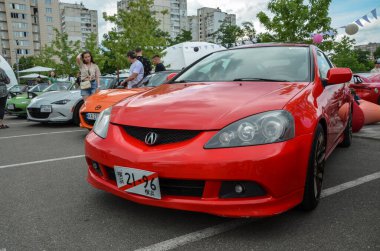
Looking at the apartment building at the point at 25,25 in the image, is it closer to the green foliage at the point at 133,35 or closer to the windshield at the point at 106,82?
the green foliage at the point at 133,35

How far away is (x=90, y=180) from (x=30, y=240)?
1.95 ft

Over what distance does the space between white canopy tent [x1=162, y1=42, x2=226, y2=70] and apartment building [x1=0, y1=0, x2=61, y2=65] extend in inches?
2784

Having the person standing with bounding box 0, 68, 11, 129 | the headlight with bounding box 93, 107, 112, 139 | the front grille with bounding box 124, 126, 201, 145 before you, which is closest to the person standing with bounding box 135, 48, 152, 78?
the person standing with bounding box 0, 68, 11, 129

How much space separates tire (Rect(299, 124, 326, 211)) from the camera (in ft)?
7.54

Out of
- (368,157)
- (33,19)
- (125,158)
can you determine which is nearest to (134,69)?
(368,157)

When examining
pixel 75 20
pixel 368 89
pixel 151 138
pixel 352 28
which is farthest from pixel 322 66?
pixel 75 20

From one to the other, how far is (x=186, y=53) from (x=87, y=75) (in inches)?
376

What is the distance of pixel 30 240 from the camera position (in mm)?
2182

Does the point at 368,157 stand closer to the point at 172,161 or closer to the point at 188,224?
the point at 188,224

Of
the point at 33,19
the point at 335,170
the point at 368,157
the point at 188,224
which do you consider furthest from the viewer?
the point at 33,19

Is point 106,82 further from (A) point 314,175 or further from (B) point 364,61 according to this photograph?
(B) point 364,61

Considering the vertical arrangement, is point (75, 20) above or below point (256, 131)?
above

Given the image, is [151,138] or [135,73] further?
[135,73]

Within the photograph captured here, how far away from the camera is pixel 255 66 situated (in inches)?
126
